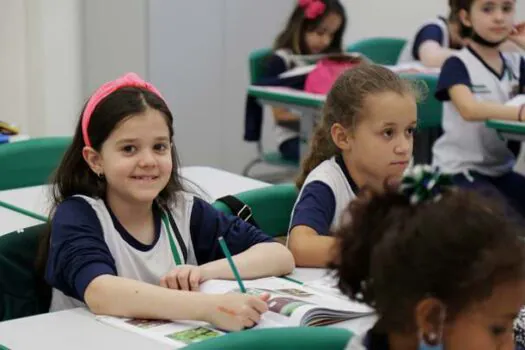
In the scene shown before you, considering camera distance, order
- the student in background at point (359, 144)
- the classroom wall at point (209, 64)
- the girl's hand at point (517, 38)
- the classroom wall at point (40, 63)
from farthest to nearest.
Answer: the classroom wall at point (209, 64), the classroom wall at point (40, 63), the girl's hand at point (517, 38), the student in background at point (359, 144)

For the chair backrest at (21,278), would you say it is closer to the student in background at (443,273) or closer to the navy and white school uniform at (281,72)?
the student in background at (443,273)

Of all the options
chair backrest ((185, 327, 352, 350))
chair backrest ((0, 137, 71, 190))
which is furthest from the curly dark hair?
chair backrest ((0, 137, 71, 190))

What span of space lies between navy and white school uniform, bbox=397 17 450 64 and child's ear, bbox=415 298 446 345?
4.07 metres

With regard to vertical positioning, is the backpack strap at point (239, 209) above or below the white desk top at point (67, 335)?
above

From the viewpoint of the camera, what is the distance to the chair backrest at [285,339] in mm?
1443

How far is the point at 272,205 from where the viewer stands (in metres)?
2.47

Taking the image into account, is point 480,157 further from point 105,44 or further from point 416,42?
point 105,44

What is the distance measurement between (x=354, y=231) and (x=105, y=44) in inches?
165

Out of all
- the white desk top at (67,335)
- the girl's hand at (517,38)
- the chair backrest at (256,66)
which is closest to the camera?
the white desk top at (67,335)

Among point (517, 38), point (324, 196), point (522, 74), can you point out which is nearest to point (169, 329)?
point (324, 196)

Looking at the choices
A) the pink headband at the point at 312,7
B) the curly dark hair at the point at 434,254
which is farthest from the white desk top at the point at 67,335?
the pink headband at the point at 312,7

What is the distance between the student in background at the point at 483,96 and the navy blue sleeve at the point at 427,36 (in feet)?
4.93

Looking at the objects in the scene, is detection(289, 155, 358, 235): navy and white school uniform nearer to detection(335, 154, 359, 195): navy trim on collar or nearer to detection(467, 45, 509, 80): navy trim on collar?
detection(335, 154, 359, 195): navy trim on collar

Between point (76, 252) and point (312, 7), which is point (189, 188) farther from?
point (312, 7)
